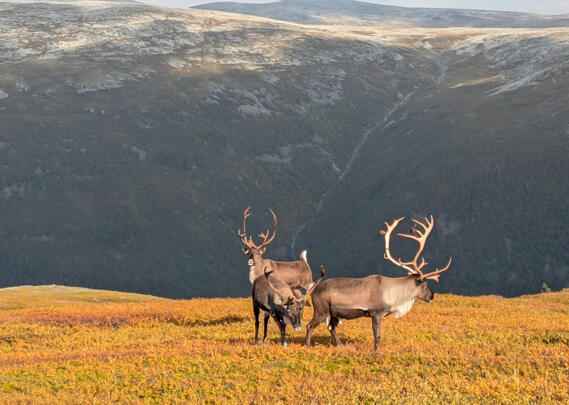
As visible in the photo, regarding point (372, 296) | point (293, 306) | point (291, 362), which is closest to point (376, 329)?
point (372, 296)

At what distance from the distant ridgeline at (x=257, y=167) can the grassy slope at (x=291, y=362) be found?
66193mm

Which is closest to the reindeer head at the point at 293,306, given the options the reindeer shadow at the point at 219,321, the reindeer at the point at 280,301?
the reindeer at the point at 280,301

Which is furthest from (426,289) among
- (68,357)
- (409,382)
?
(68,357)

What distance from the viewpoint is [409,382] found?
15109 millimetres

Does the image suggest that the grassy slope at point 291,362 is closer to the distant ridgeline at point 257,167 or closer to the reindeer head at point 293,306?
the reindeer head at point 293,306

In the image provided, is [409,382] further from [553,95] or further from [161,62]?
[161,62]

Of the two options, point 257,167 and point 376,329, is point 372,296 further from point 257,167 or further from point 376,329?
point 257,167

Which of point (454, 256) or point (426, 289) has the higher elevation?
point (426, 289)

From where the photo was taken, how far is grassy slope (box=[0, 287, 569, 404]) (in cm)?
1459

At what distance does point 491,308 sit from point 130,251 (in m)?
80.1

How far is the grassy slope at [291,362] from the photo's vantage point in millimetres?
14586

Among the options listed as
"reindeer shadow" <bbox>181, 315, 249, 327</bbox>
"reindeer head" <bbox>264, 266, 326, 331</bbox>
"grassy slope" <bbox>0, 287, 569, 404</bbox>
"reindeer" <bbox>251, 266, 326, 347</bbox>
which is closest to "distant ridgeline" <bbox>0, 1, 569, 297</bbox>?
"reindeer shadow" <bbox>181, 315, 249, 327</bbox>

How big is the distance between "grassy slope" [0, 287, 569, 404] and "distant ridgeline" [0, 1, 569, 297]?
2606 inches

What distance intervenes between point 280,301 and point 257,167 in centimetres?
11379
